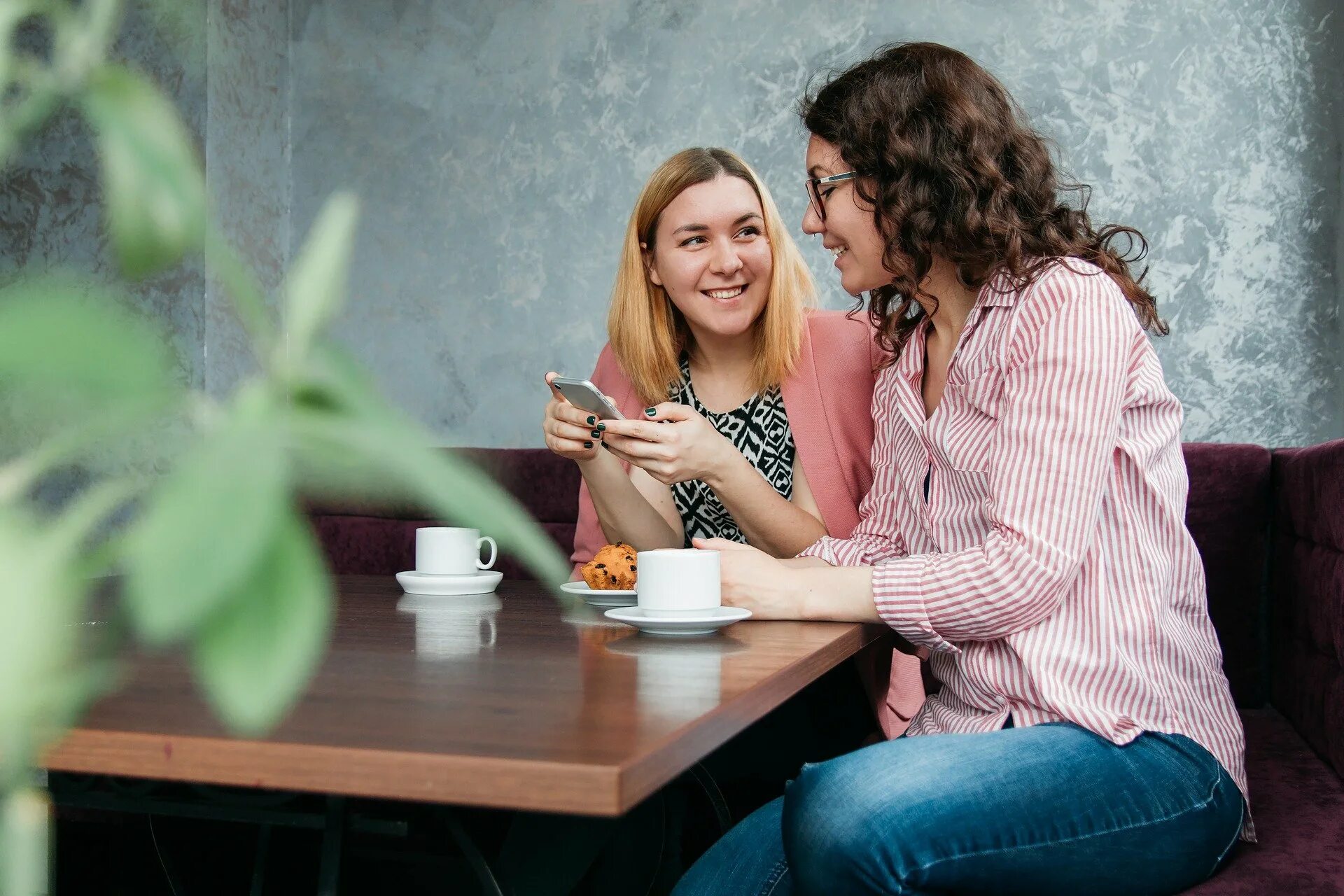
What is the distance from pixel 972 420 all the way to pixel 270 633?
4.22ft

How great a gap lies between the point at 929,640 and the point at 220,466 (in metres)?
1.21

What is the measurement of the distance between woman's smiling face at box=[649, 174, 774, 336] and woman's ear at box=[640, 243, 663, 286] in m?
0.04

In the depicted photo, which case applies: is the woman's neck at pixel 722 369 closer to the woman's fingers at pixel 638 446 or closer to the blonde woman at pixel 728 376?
the blonde woman at pixel 728 376

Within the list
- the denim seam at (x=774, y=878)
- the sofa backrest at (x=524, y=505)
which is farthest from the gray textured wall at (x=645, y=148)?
the denim seam at (x=774, y=878)

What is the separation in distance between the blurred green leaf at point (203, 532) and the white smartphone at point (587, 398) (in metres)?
1.33

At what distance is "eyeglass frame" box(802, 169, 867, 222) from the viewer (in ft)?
4.92

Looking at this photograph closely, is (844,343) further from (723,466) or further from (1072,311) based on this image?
(1072,311)

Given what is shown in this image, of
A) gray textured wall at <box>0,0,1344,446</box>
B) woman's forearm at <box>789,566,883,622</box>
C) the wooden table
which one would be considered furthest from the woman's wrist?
gray textured wall at <box>0,0,1344,446</box>

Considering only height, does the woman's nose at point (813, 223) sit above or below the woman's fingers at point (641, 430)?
above

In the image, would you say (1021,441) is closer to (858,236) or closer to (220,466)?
(858,236)

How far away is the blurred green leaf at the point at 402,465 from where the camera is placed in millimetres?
181

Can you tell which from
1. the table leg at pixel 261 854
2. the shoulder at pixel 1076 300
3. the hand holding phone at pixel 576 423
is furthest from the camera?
the hand holding phone at pixel 576 423

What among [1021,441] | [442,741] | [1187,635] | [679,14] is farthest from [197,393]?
[679,14]

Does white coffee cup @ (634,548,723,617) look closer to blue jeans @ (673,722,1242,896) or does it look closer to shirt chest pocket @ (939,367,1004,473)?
blue jeans @ (673,722,1242,896)
